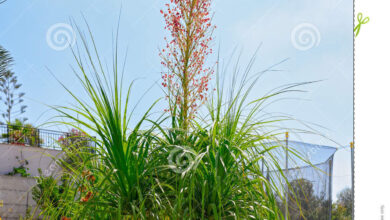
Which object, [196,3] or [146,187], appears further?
[196,3]

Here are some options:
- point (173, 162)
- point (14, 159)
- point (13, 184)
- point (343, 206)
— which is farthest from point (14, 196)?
point (173, 162)

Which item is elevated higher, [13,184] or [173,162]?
[173,162]

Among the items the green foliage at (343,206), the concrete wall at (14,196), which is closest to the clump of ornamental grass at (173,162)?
the green foliage at (343,206)

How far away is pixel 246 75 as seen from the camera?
1.63 m

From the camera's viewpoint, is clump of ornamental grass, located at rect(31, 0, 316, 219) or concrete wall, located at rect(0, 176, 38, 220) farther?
concrete wall, located at rect(0, 176, 38, 220)

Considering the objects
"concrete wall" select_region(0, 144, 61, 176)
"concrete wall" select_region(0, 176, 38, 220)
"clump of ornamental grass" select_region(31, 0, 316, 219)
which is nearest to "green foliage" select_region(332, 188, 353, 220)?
"clump of ornamental grass" select_region(31, 0, 316, 219)

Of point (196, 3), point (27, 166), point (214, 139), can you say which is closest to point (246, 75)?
point (214, 139)

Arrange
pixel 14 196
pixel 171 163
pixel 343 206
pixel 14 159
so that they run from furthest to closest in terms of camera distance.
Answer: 1. pixel 14 159
2. pixel 14 196
3. pixel 343 206
4. pixel 171 163

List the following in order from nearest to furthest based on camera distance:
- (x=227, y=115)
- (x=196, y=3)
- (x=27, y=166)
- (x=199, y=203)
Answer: (x=199, y=203)
(x=227, y=115)
(x=196, y=3)
(x=27, y=166)

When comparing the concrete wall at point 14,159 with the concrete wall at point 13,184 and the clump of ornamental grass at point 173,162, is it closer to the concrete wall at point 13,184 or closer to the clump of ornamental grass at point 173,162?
the concrete wall at point 13,184

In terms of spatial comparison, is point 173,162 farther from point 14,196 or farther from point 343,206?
point 14,196

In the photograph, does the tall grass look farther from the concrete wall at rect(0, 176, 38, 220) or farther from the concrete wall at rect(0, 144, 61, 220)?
the concrete wall at rect(0, 176, 38, 220)
